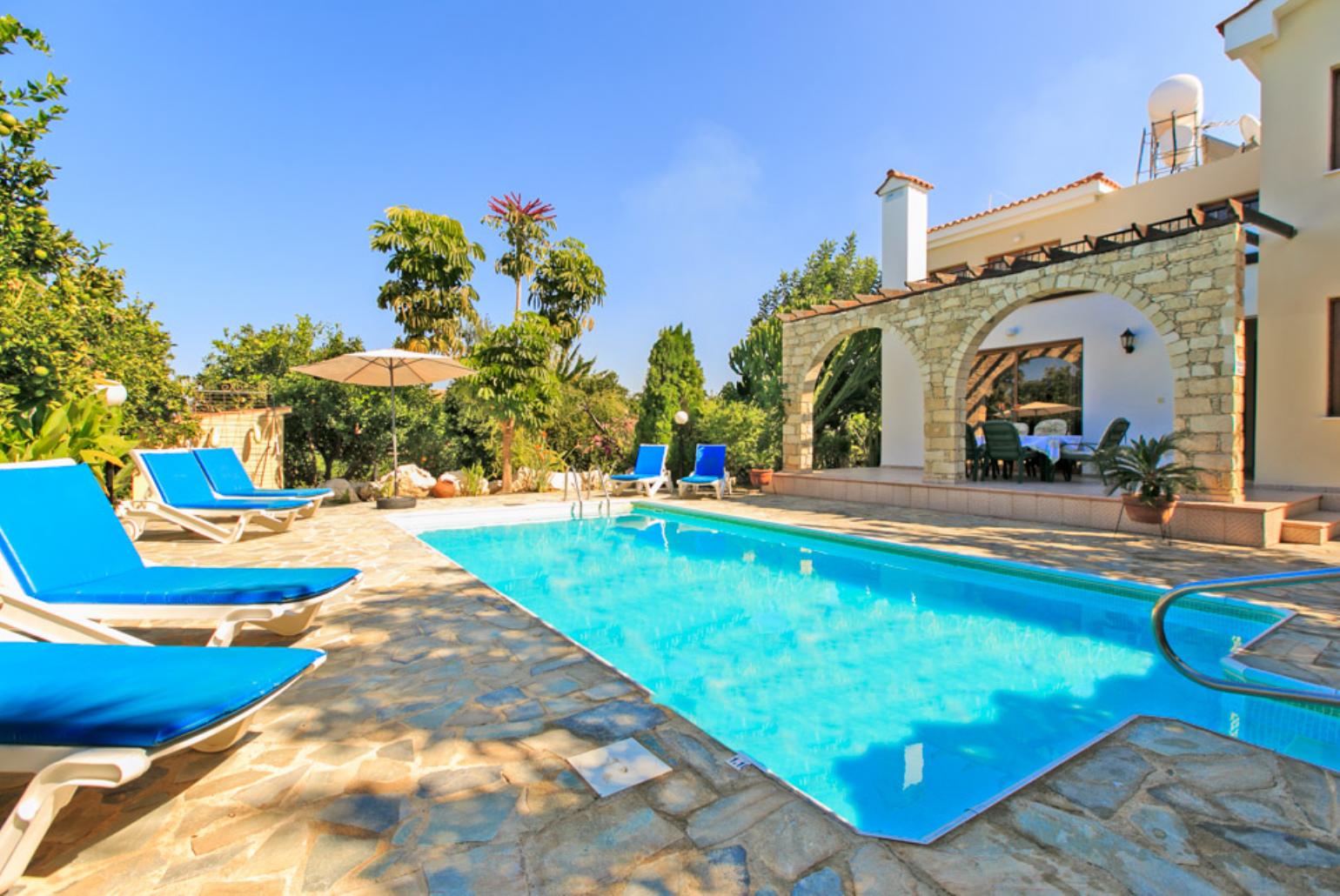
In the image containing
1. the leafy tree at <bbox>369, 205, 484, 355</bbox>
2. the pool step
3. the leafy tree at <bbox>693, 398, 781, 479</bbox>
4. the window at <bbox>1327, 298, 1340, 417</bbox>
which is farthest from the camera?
the leafy tree at <bbox>369, 205, 484, 355</bbox>

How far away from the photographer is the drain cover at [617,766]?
2305mm

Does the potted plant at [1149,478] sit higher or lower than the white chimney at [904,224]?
lower

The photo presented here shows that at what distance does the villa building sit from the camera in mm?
7691

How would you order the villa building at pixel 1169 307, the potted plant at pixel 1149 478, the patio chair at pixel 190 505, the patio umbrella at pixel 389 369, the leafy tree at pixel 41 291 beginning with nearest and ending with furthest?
1. the leafy tree at pixel 41 291
2. the potted plant at pixel 1149 478
3. the patio chair at pixel 190 505
4. the villa building at pixel 1169 307
5. the patio umbrella at pixel 389 369

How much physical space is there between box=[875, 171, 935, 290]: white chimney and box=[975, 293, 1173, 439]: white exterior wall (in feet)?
8.67

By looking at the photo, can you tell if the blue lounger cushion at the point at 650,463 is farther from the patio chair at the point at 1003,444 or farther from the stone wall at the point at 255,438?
the stone wall at the point at 255,438

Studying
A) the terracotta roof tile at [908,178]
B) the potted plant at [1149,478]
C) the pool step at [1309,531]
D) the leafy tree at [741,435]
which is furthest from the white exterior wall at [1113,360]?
the leafy tree at [741,435]

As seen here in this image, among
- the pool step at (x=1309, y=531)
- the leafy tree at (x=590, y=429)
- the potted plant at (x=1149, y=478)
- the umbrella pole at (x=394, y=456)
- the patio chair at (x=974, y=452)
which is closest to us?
the pool step at (x=1309, y=531)

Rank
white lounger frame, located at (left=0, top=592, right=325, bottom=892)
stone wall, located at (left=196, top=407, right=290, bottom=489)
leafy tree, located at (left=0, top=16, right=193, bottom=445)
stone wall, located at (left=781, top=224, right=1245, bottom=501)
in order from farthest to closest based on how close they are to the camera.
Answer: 1. stone wall, located at (left=196, top=407, right=290, bottom=489)
2. stone wall, located at (left=781, top=224, right=1245, bottom=501)
3. leafy tree, located at (left=0, top=16, right=193, bottom=445)
4. white lounger frame, located at (left=0, top=592, right=325, bottom=892)

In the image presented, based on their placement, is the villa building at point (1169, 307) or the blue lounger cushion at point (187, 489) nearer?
the blue lounger cushion at point (187, 489)

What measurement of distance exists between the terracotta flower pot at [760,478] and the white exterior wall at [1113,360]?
20.2 feet

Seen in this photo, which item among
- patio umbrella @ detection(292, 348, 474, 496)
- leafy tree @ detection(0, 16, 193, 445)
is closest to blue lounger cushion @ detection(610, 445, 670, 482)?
patio umbrella @ detection(292, 348, 474, 496)

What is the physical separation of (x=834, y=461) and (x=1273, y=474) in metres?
7.81

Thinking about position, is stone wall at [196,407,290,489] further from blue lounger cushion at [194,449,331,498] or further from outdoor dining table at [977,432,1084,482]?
outdoor dining table at [977,432,1084,482]
